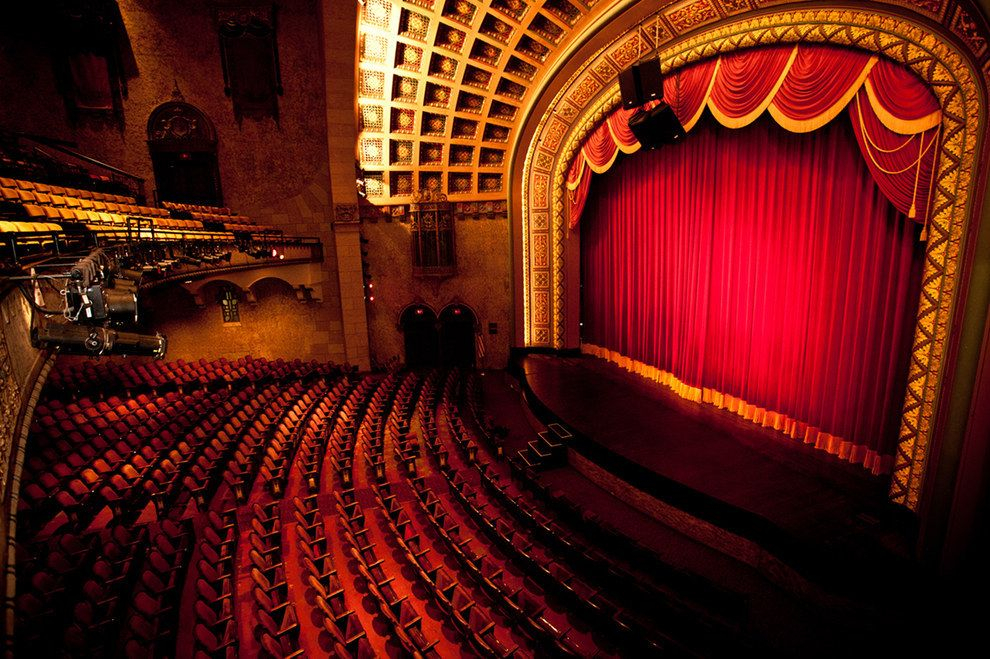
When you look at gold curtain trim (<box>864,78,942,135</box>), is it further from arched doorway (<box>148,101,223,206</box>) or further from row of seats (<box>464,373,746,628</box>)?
arched doorway (<box>148,101,223,206</box>)

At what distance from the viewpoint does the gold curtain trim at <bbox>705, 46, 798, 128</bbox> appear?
16.1 ft

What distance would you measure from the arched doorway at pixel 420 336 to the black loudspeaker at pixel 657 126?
6.42 m

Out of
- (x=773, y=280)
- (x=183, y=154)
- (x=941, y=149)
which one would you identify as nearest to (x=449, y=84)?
(x=183, y=154)

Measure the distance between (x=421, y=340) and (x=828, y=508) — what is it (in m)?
8.42

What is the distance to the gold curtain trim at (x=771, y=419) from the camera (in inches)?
191

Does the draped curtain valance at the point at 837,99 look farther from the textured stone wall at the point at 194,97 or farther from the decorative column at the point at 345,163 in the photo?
the textured stone wall at the point at 194,97

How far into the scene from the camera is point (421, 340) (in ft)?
36.4

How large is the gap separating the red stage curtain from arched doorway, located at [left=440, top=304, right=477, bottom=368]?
3.73 metres

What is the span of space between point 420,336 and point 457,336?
A: 0.88 meters

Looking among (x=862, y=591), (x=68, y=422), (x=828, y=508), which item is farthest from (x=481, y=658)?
(x=68, y=422)

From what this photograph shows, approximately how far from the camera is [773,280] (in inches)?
232

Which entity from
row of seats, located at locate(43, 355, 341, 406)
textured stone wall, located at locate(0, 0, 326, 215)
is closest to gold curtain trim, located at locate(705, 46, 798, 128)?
textured stone wall, located at locate(0, 0, 326, 215)

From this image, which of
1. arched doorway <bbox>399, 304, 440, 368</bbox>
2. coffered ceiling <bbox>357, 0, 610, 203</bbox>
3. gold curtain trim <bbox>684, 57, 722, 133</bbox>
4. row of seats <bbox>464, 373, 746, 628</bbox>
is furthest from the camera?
arched doorway <bbox>399, 304, 440, 368</bbox>

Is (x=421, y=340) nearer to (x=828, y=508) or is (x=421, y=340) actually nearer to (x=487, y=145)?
(x=487, y=145)
